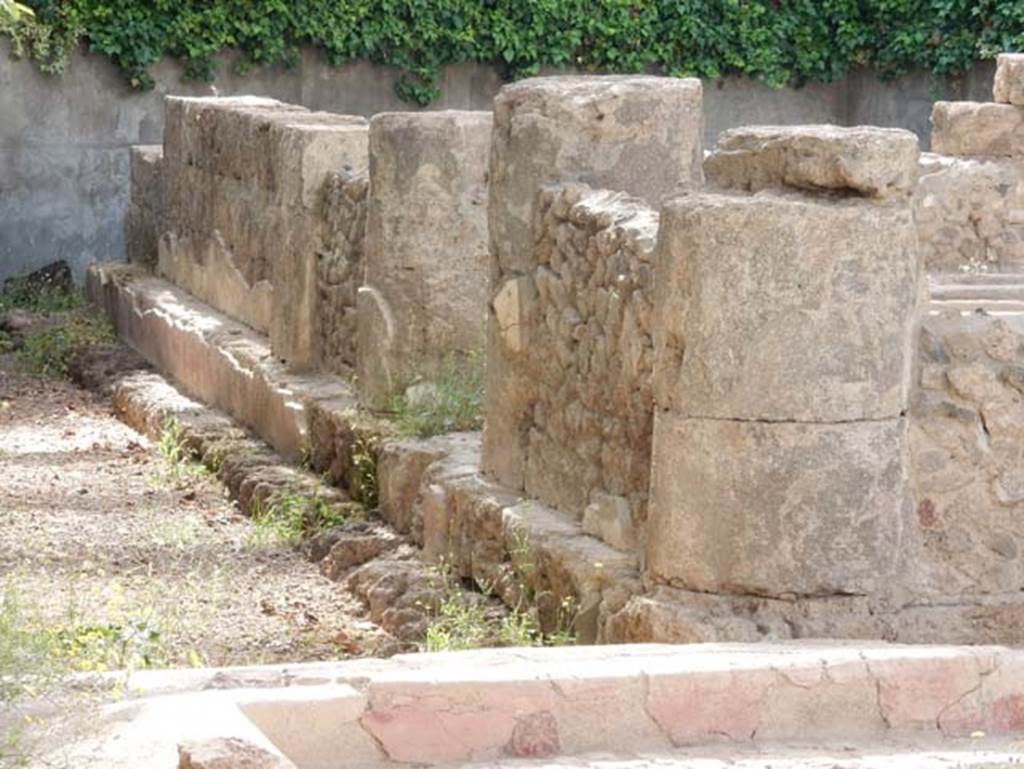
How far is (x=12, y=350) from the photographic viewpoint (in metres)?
13.7

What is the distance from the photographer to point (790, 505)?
5.76m

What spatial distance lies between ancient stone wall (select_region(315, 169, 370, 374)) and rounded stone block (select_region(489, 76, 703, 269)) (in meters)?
2.26

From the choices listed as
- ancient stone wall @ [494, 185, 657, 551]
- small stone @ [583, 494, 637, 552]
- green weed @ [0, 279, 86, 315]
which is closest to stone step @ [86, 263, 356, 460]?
green weed @ [0, 279, 86, 315]

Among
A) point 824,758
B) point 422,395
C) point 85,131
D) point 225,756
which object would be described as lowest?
point 824,758

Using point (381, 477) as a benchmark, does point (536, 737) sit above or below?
above

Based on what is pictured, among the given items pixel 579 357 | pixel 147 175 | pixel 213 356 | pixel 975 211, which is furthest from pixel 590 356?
pixel 147 175

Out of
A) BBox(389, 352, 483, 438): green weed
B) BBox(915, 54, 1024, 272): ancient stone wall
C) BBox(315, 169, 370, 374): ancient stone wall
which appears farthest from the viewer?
BBox(915, 54, 1024, 272): ancient stone wall

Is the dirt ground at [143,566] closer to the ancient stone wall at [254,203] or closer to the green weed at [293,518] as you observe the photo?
the green weed at [293,518]

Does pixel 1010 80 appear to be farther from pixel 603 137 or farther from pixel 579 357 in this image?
pixel 579 357

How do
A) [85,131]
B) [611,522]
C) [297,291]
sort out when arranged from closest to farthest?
1. [611,522]
2. [297,291]
3. [85,131]

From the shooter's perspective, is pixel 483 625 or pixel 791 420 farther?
pixel 483 625

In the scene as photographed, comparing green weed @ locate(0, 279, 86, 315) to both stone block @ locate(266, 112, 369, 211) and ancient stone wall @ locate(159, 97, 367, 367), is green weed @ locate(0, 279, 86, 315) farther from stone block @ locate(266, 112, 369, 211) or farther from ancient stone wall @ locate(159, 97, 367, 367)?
stone block @ locate(266, 112, 369, 211)

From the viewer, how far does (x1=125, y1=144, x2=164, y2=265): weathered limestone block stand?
1457 centimetres

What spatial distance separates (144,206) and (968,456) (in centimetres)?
985
